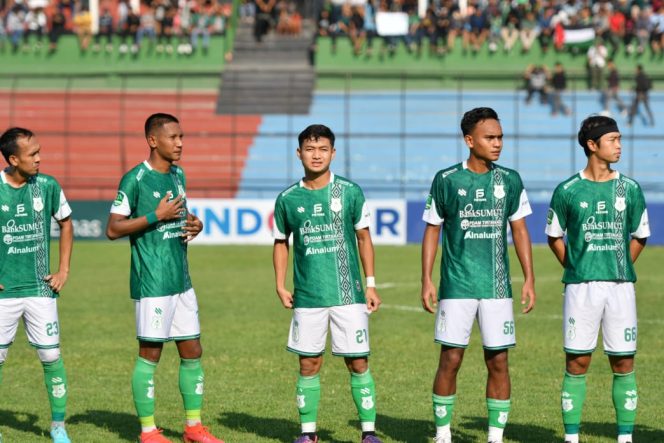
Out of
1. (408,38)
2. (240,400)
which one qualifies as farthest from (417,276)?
(408,38)

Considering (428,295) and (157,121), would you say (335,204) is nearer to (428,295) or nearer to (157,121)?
(428,295)

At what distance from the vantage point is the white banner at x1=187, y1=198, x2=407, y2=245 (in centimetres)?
3052

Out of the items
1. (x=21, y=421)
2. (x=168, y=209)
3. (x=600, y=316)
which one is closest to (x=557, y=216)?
(x=600, y=316)

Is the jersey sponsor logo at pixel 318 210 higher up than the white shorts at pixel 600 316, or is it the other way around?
the jersey sponsor logo at pixel 318 210

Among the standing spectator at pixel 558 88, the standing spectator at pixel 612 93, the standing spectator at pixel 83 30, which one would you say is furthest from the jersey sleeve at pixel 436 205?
the standing spectator at pixel 83 30

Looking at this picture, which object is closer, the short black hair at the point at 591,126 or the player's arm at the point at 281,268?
the short black hair at the point at 591,126

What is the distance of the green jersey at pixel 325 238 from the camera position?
29.6ft

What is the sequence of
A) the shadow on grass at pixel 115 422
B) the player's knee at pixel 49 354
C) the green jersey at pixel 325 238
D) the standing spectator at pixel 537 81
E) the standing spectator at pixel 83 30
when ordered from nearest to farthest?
the green jersey at pixel 325 238
the player's knee at pixel 49 354
the shadow on grass at pixel 115 422
the standing spectator at pixel 537 81
the standing spectator at pixel 83 30

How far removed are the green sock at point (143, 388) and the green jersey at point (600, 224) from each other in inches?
135

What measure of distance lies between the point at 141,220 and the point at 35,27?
37333 mm

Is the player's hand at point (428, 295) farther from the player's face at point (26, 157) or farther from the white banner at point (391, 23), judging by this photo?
the white banner at point (391, 23)

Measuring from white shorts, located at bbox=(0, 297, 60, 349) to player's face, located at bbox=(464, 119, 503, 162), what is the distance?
3.59 m

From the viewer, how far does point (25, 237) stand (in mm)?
9281

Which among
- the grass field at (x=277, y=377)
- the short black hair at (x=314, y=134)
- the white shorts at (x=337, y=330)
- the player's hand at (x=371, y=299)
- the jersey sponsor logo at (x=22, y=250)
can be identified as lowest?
the grass field at (x=277, y=377)
